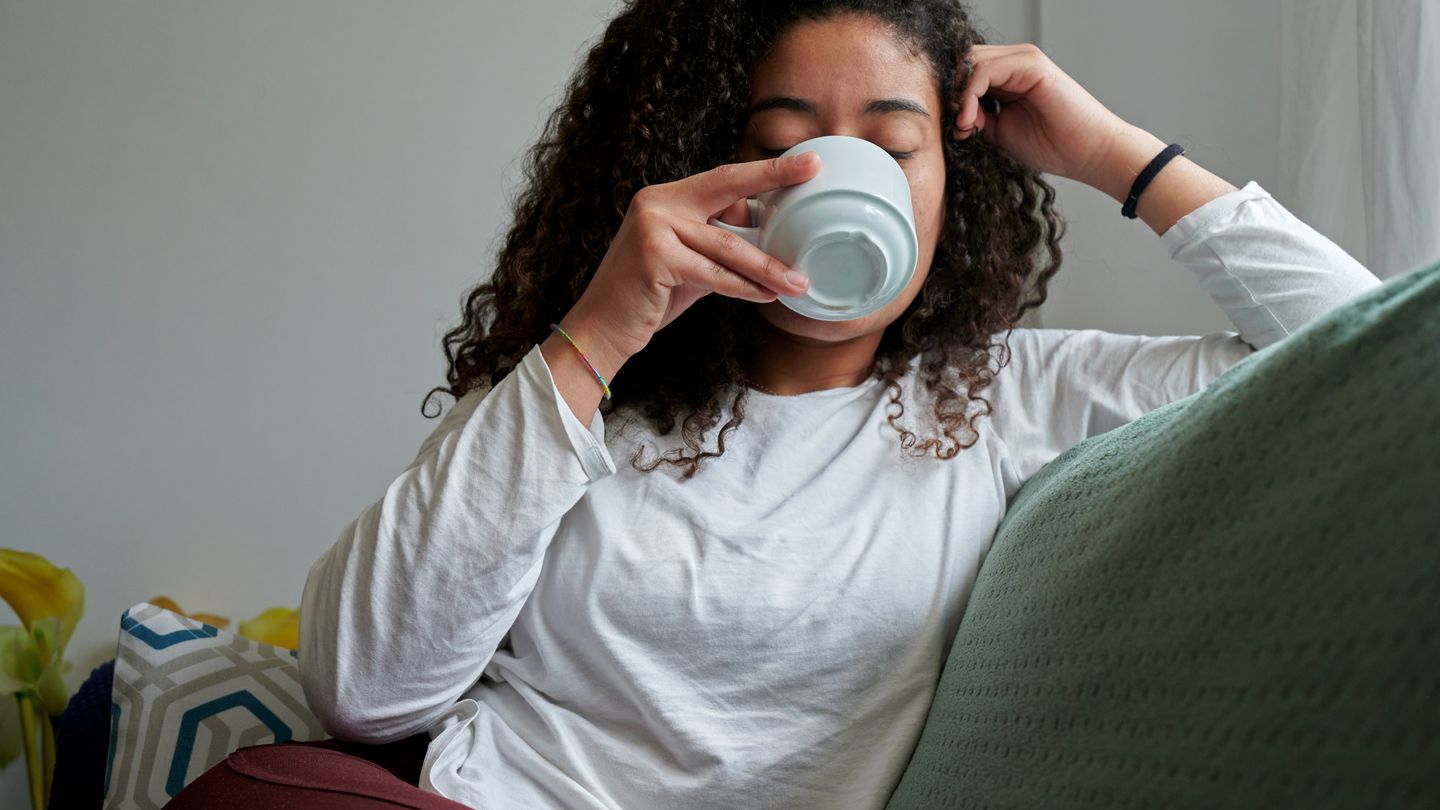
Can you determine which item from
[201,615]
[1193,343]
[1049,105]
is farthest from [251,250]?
[1193,343]

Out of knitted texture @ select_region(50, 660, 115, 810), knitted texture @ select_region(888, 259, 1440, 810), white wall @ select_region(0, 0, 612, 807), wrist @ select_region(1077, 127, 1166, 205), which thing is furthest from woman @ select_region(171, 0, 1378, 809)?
white wall @ select_region(0, 0, 612, 807)

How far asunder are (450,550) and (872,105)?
0.49 meters

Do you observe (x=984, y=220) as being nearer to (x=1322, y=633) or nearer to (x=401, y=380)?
(x=1322, y=633)

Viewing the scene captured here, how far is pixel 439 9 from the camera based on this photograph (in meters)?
1.73

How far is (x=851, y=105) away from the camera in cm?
95

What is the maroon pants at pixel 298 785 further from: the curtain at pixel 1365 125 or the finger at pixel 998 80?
the curtain at pixel 1365 125

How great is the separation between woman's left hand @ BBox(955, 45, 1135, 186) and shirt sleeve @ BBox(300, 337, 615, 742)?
0.47 m

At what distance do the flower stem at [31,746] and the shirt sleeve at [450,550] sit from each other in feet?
2.80

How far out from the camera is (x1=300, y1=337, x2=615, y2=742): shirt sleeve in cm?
87

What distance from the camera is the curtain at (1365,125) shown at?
3.37ft

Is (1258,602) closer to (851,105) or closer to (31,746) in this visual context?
(851,105)

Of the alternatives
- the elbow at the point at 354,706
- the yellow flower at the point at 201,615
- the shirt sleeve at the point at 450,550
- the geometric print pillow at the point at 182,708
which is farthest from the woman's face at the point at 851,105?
the yellow flower at the point at 201,615

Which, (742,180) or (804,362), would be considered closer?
(742,180)

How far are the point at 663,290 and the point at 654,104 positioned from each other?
25 cm
